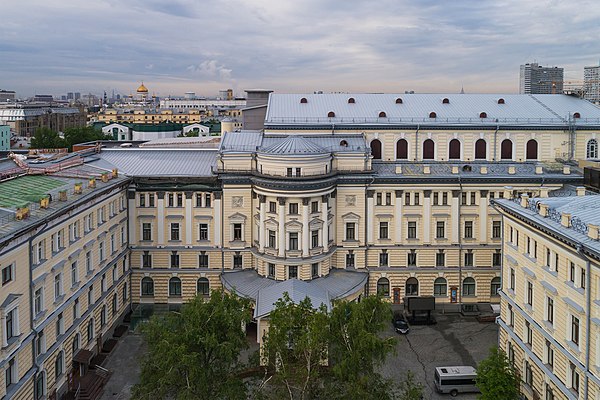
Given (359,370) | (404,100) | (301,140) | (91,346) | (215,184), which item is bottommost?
(91,346)

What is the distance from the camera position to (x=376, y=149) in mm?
64062

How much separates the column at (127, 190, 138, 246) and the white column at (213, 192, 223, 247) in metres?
7.39

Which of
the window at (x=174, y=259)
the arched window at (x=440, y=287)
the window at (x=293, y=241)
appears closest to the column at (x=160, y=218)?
the window at (x=174, y=259)

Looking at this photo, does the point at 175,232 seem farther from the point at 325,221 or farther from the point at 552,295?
the point at 552,295

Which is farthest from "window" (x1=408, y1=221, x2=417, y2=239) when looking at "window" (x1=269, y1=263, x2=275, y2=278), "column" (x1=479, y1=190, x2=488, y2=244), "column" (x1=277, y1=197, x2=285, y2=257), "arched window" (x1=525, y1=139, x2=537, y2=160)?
Result: "arched window" (x1=525, y1=139, x2=537, y2=160)

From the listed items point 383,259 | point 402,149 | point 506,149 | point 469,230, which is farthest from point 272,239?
point 506,149

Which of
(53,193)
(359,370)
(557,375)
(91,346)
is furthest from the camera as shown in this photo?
(91,346)

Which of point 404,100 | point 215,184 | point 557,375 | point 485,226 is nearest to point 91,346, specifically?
point 215,184

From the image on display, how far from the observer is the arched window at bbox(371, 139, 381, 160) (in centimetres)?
6400

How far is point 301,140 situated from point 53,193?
22.5 meters

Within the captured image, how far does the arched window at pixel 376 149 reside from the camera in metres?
64.0

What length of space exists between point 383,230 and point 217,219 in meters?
15.8

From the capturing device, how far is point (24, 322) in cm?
3403

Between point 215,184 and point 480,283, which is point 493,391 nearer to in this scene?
point 480,283
